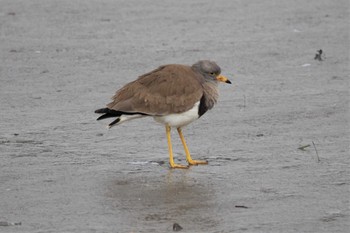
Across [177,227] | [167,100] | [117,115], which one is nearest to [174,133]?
[167,100]

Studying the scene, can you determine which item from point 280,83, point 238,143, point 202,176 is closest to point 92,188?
point 202,176

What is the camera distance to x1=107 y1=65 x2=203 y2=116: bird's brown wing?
866cm

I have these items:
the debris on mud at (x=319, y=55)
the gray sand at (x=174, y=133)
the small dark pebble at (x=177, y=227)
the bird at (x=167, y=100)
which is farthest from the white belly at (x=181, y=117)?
the debris on mud at (x=319, y=55)

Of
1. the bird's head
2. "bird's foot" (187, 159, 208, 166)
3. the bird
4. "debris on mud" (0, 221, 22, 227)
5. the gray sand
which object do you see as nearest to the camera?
"debris on mud" (0, 221, 22, 227)

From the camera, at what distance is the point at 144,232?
6539 millimetres

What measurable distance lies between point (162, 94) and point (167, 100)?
0.28 feet

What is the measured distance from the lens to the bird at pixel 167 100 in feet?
28.4

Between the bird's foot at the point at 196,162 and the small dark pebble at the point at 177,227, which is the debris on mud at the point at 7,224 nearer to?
the small dark pebble at the point at 177,227

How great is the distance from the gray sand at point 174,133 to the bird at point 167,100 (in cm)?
38

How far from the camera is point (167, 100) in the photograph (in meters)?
8.70

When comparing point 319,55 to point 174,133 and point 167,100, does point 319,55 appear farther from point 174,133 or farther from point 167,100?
point 167,100

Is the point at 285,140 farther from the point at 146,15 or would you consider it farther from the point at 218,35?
the point at 146,15

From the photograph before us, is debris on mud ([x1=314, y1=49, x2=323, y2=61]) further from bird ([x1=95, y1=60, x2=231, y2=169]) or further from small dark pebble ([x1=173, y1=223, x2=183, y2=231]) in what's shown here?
small dark pebble ([x1=173, y1=223, x2=183, y2=231])

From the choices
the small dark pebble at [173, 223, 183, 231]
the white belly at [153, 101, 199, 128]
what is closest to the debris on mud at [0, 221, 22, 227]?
the small dark pebble at [173, 223, 183, 231]
